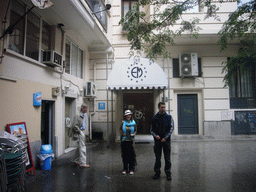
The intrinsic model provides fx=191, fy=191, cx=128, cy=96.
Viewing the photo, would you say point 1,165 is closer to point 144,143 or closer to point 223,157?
point 223,157

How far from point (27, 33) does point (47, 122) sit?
10.0 feet

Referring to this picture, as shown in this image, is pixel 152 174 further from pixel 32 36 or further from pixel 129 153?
pixel 32 36

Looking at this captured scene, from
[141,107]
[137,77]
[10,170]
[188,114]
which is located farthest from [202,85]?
[10,170]

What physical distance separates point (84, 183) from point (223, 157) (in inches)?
202

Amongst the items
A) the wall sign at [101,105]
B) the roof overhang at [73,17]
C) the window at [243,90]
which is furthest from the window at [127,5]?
the window at [243,90]

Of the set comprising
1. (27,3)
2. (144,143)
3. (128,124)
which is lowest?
(144,143)

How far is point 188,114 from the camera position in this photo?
1105 centimetres

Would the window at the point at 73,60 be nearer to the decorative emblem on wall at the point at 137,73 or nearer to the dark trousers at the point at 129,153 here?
the decorative emblem on wall at the point at 137,73

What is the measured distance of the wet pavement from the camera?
14.5ft

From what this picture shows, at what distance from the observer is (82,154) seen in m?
5.98

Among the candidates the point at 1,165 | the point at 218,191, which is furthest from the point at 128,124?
the point at 1,165

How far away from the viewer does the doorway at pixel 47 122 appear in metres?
6.74

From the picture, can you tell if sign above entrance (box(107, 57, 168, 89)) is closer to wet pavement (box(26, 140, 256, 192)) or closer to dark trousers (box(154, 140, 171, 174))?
wet pavement (box(26, 140, 256, 192))

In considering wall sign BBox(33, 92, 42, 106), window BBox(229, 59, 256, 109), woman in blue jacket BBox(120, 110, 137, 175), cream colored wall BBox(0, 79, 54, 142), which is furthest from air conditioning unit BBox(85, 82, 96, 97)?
window BBox(229, 59, 256, 109)
